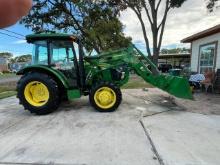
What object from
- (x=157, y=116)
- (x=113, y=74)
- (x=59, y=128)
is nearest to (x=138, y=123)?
(x=157, y=116)

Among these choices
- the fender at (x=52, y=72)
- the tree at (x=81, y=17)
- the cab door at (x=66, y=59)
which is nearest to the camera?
the fender at (x=52, y=72)

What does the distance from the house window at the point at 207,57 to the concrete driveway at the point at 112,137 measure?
250 inches

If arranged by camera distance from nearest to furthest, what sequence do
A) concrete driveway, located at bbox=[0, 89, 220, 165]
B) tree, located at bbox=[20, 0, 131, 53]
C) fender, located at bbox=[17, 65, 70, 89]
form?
concrete driveway, located at bbox=[0, 89, 220, 165] → fender, located at bbox=[17, 65, 70, 89] → tree, located at bbox=[20, 0, 131, 53]

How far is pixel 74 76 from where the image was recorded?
8016 mm

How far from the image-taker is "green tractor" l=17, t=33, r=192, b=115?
735cm

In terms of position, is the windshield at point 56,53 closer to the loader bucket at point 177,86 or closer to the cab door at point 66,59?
the cab door at point 66,59

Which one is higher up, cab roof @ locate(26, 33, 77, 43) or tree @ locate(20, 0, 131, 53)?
tree @ locate(20, 0, 131, 53)

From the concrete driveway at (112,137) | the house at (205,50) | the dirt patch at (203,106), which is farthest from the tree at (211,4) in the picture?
the concrete driveway at (112,137)

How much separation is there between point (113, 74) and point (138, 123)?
270 centimetres

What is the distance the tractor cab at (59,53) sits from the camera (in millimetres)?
7668

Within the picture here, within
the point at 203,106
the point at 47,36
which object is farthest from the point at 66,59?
the point at 203,106

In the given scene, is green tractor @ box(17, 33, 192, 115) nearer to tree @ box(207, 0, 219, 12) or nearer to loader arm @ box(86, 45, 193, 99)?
loader arm @ box(86, 45, 193, 99)

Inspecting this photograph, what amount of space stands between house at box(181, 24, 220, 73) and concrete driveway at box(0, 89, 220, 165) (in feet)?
19.6

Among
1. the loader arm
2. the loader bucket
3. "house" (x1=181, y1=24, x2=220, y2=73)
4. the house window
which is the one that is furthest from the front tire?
the house window
